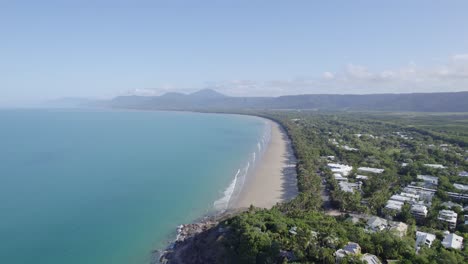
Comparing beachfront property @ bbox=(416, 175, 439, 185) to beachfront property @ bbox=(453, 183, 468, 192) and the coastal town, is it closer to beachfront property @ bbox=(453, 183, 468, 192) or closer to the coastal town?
the coastal town

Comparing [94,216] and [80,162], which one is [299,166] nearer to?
[94,216]

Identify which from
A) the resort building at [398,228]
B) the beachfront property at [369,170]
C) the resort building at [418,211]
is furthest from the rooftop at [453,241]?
the beachfront property at [369,170]

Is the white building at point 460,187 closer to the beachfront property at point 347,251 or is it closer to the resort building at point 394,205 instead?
the resort building at point 394,205

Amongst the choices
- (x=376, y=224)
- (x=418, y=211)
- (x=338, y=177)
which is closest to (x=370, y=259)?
(x=376, y=224)

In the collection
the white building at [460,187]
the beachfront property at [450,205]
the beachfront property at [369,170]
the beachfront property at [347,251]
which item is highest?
the beachfront property at [347,251]

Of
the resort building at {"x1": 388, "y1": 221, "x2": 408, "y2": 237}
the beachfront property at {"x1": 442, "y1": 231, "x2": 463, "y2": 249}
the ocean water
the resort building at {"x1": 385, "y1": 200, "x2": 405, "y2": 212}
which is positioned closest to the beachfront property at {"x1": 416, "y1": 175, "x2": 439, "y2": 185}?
the resort building at {"x1": 385, "y1": 200, "x2": 405, "y2": 212}

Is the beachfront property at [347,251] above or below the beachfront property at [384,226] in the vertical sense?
above
